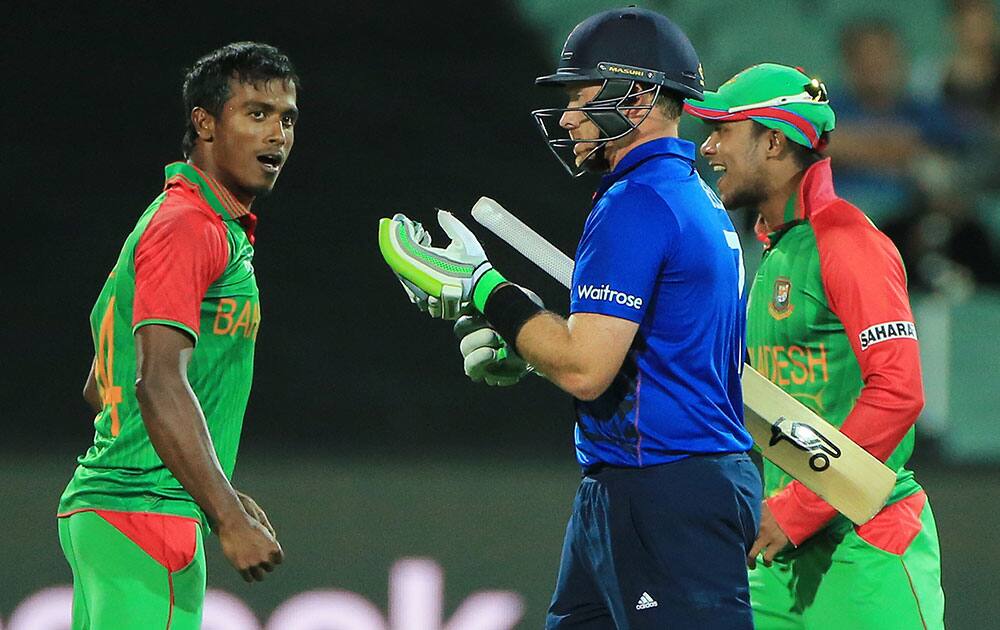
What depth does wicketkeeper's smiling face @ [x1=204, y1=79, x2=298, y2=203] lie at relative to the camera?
115 inches

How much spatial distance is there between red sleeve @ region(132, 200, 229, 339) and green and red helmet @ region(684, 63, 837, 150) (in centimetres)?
116

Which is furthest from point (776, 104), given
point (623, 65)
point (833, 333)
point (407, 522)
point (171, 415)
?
point (407, 522)

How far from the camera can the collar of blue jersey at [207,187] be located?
110 inches

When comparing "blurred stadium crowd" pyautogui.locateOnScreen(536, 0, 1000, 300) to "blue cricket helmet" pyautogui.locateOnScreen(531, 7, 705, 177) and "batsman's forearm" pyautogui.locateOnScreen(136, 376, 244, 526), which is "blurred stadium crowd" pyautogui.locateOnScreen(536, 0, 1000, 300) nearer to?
"blue cricket helmet" pyautogui.locateOnScreen(531, 7, 705, 177)

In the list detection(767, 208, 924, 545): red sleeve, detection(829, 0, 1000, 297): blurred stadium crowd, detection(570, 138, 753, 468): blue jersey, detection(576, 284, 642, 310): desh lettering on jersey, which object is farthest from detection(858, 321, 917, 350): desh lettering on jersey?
detection(829, 0, 1000, 297): blurred stadium crowd

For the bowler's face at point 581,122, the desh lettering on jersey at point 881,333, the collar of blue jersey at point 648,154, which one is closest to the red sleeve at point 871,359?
the desh lettering on jersey at point 881,333

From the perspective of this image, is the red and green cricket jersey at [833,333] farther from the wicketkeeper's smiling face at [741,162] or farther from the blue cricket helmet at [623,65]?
the blue cricket helmet at [623,65]

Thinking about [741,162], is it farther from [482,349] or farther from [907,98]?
[907,98]

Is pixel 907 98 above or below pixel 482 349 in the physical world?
above

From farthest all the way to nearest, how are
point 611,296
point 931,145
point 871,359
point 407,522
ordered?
point 931,145 → point 407,522 → point 871,359 → point 611,296

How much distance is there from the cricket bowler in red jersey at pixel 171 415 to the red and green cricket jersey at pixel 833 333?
113 centimetres

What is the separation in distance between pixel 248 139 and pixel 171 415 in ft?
2.40

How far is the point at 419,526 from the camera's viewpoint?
4.51 meters

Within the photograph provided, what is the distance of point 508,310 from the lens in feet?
8.00
